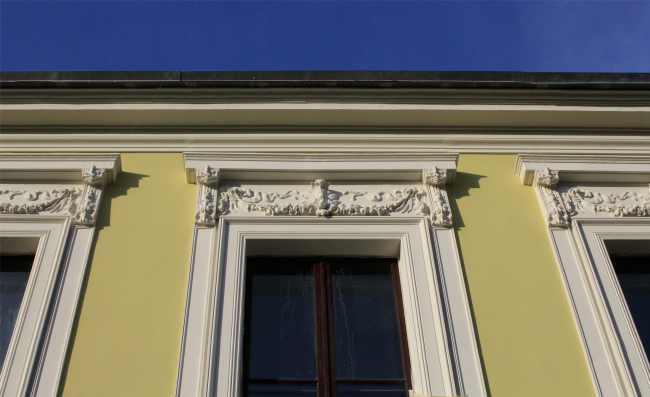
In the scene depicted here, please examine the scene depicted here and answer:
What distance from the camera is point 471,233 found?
5957mm

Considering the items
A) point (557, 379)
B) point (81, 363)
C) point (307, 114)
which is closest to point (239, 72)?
point (307, 114)

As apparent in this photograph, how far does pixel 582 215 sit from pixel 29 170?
5.07 m

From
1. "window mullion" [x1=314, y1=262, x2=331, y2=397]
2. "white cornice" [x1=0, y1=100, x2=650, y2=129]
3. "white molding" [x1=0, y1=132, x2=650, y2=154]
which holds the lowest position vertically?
"window mullion" [x1=314, y1=262, x2=331, y2=397]

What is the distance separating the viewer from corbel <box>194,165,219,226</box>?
589 centimetres

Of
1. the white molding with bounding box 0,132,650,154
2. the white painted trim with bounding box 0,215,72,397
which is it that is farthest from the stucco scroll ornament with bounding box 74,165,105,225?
the white molding with bounding box 0,132,650,154

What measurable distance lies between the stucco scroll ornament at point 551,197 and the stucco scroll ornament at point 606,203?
0.09 metres

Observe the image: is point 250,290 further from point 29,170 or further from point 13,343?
point 29,170

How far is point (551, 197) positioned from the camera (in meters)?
6.21

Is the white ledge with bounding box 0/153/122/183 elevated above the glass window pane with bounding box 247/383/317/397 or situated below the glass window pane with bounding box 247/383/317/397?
above

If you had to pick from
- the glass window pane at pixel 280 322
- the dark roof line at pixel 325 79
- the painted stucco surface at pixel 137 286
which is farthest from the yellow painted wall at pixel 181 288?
the dark roof line at pixel 325 79

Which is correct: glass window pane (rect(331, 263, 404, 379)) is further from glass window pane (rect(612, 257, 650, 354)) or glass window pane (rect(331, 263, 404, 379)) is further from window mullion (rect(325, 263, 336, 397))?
glass window pane (rect(612, 257, 650, 354))

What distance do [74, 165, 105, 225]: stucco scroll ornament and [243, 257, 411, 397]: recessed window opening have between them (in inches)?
57.1

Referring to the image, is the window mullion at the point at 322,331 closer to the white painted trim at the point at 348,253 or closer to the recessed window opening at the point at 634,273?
the white painted trim at the point at 348,253

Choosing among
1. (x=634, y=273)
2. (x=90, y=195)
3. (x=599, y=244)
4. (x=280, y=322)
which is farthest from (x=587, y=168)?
(x=90, y=195)
